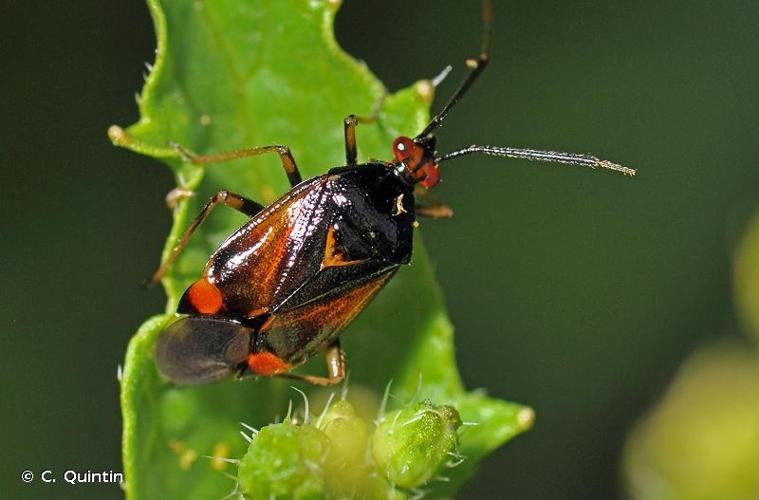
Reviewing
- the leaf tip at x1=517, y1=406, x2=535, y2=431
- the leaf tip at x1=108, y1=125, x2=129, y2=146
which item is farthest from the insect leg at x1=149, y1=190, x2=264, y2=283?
the leaf tip at x1=517, y1=406, x2=535, y2=431

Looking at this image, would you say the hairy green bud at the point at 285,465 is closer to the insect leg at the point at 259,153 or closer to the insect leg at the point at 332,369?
the insect leg at the point at 332,369

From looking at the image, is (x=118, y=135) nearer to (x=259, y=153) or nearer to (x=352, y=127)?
(x=259, y=153)

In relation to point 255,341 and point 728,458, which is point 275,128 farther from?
point 728,458

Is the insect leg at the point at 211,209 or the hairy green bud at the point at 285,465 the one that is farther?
the insect leg at the point at 211,209

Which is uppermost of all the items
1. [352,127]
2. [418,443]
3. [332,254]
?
[352,127]

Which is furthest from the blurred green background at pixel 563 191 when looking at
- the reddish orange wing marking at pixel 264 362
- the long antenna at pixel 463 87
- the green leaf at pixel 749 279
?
the reddish orange wing marking at pixel 264 362

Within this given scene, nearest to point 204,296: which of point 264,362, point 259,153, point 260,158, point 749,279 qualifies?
point 264,362
